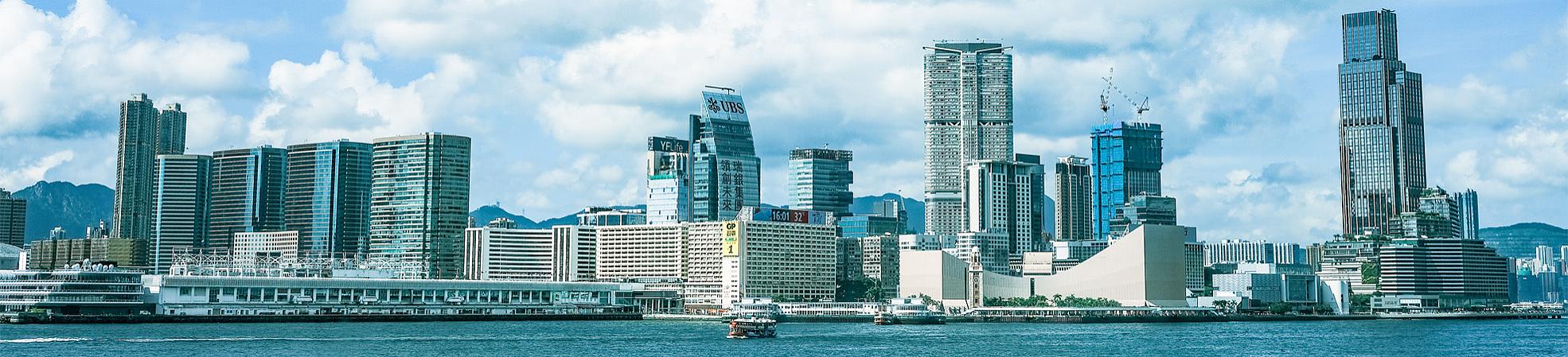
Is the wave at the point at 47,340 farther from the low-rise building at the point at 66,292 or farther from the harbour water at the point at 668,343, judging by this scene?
the low-rise building at the point at 66,292

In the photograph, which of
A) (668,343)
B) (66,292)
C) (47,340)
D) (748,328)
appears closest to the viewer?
(47,340)

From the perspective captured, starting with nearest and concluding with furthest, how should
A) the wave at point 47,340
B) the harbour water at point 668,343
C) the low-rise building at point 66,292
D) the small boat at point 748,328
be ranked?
the harbour water at point 668,343, the wave at point 47,340, the small boat at point 748,328, the low-rise building at point 66,292

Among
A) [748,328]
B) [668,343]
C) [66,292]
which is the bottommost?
[668,343]

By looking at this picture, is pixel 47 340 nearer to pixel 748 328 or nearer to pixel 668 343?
pixel 668 343

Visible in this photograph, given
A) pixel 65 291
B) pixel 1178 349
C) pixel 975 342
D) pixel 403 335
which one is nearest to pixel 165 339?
pixel 403 335

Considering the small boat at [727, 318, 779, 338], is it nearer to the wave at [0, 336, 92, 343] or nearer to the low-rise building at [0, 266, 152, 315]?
the wave at [0, 336, 92, 343]

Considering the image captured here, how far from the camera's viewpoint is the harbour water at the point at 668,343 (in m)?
141

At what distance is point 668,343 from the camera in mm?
159875

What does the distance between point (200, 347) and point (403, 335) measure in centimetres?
2977

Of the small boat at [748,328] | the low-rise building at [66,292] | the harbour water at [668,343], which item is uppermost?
the low-rise building at [66,292]

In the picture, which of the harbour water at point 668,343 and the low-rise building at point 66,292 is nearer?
the harbour water at point 668,343

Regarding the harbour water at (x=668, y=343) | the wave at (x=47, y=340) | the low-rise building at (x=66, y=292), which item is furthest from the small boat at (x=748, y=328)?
the low-rise building at (x=66, y=292)

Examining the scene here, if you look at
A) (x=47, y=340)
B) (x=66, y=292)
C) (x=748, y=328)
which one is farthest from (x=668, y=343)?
(x=66, y=292)

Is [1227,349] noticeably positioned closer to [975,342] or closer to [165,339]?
[975,342]
